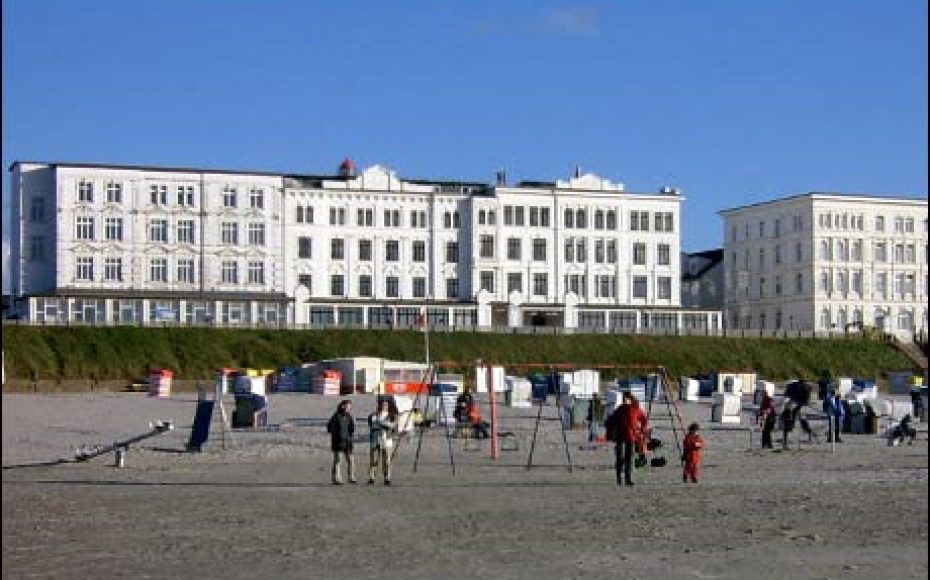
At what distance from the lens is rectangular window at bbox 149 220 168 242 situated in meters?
96.1

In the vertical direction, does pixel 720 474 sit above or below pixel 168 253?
below

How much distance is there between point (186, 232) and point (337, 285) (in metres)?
11.3

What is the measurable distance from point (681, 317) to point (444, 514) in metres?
89.7

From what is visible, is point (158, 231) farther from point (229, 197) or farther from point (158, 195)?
point (229, 197)

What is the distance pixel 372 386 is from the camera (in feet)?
233

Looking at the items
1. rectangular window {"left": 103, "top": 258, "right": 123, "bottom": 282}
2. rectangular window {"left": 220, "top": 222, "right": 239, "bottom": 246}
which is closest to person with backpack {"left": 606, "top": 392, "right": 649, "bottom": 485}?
rectangular window {"left": 103, "top": 258, "right": 123, "bottom": 282}

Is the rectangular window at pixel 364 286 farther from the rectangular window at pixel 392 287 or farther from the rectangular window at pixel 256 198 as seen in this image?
the rectangular window at pixel 256 198

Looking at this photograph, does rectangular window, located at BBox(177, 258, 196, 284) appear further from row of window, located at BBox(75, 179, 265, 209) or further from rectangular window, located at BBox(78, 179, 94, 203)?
rectangular window, located at BBox(78, 179, 94, 203)

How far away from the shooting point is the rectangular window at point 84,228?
309ft

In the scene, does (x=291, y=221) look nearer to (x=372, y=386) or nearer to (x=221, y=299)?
(x=221, y=299)

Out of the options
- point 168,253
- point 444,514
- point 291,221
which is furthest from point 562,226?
point 444,514

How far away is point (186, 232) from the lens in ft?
318

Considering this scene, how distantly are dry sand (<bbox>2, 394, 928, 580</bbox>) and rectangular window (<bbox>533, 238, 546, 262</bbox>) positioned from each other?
2693 inches

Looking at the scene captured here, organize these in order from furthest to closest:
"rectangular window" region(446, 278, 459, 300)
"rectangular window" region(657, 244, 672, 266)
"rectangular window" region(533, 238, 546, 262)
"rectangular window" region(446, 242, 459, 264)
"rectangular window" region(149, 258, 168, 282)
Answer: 1. "rectangular window" region(657, 244, 672, 266)
2. "rectangular window" region(533, 238, 546, 262)
3. "rectangular window" region(446, 242, 459, 264)
4. "rectangular window" region(446, 278, 459, 300)
5. "rectangular window" region(149, 258, 168, 282)
